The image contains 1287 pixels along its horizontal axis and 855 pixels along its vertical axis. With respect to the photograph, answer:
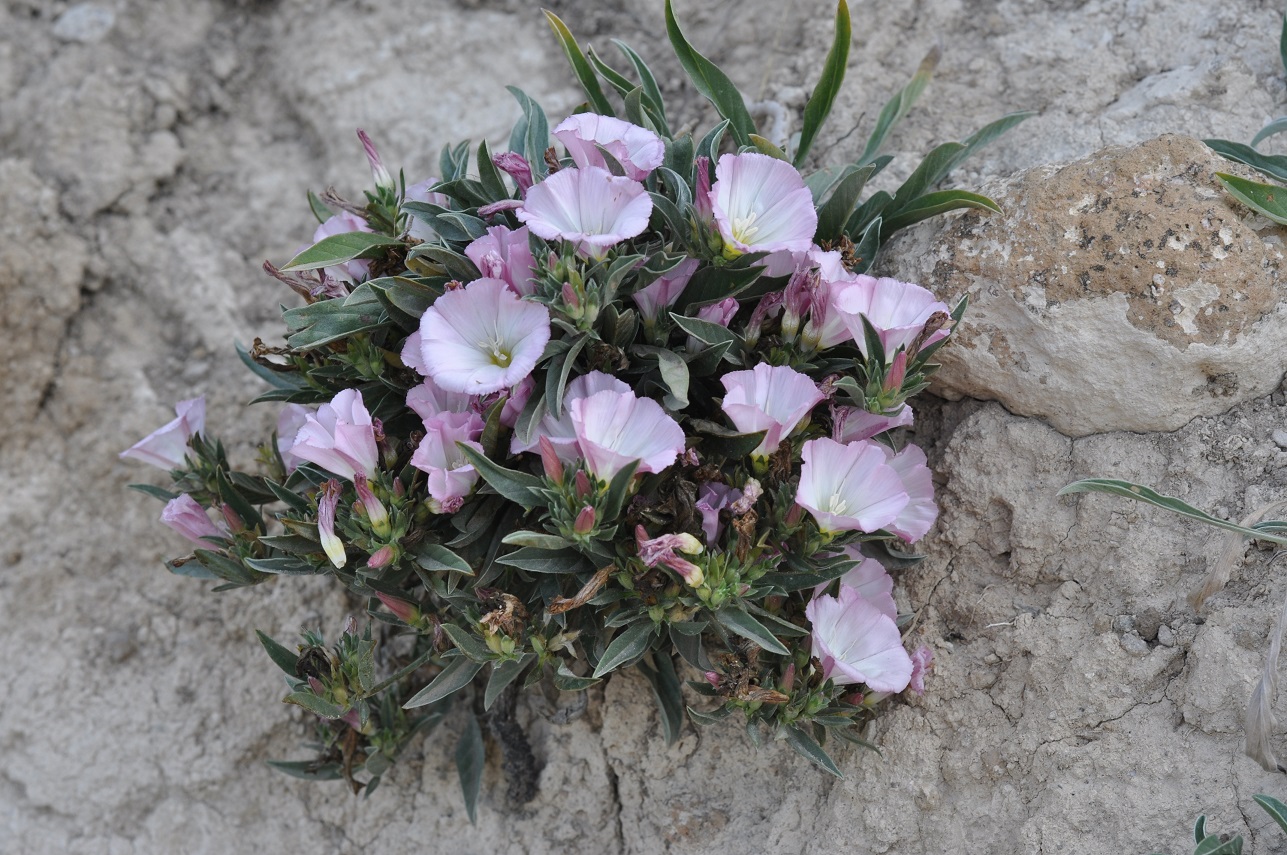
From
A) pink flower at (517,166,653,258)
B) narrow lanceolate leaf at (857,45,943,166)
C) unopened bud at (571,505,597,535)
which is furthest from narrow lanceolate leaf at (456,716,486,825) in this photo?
narrow lanceolate leaf at (857,45,943,166)

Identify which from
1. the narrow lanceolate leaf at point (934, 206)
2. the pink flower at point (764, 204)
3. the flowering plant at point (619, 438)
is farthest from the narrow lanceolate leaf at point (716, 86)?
the pink flower at point (764, 204)

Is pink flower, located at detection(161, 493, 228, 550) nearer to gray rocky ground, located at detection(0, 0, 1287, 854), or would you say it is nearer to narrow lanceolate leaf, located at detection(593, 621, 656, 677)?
gray rocky ground, located at detection(0, 0, 1287, 854)

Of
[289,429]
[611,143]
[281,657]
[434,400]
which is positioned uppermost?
[611,143]

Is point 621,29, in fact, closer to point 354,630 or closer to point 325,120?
point 325,120

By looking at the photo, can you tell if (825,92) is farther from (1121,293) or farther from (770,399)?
(770,399)

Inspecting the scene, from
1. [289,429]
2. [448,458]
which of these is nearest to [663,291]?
[448,458]

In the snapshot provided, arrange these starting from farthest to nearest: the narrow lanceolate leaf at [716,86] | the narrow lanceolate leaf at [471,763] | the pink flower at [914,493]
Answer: the narrow lanceolate leaf at [716,86] < the narrow lanceolate leaf at [471,763] < the pink flower at [914,493]

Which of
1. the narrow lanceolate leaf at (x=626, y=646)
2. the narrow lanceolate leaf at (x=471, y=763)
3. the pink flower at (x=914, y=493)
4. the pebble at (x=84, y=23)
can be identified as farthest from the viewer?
the pebble at (x=84, y=23)

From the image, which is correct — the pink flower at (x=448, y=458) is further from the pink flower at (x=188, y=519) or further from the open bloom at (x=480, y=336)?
the pink flower at (x=188, y=519)
